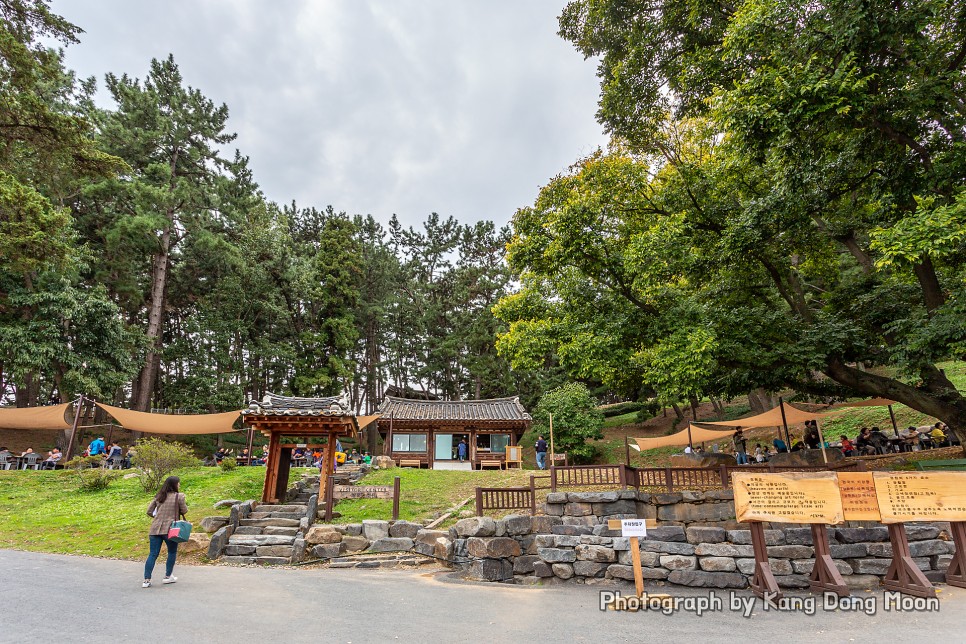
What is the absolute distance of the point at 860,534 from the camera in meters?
7.62

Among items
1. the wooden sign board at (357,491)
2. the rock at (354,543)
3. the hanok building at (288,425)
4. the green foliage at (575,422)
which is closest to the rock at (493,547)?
the rock at (354,543)

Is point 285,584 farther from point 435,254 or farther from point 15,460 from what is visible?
point 435,254

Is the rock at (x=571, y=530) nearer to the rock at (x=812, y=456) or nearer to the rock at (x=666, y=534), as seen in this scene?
the rock at (x=666, y=534)

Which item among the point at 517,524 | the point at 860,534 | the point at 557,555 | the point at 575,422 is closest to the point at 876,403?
the point at 575,422

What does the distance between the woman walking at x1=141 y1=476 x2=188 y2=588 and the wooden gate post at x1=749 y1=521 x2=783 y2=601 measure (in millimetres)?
7564

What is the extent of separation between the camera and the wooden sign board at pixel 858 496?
6.17m

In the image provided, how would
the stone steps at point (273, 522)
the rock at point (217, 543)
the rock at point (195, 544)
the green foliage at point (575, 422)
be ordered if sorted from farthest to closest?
1. the green foliage at point (575, 422)
2. the stone steps at point (273, 522)
3. the rock at point (195, 544)
4. the rock at point (217, 543)

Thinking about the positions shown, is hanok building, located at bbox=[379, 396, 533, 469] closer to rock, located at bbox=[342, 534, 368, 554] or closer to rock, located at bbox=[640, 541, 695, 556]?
rock, located at bbox=[342, 534, 368, 554]

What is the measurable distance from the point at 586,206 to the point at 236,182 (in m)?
22.8

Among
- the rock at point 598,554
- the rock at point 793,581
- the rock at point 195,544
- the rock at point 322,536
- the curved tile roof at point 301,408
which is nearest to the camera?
the rock at point 793,581

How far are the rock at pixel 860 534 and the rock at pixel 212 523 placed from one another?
11111 millimetres

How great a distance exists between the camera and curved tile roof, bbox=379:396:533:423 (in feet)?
68.5

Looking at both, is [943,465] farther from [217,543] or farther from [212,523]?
[212,523]

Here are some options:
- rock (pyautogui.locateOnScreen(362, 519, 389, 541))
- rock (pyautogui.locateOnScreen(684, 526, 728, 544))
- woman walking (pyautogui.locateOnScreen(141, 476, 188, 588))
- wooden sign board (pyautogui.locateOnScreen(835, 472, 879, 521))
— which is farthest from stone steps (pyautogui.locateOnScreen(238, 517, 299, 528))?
wooden sign board (pyautogui.locateOnScreen(835, 472, 879, 521))
